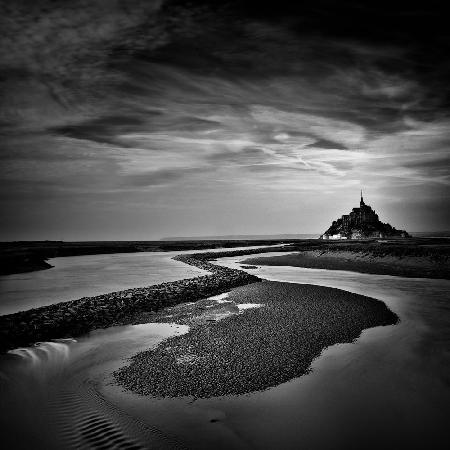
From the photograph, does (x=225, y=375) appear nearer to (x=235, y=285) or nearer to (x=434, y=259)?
(x=235, y=285)

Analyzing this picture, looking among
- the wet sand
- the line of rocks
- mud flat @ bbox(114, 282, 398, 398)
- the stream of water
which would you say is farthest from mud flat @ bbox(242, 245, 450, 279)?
the stream of water

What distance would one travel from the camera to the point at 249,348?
11375mm

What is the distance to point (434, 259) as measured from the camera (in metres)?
37.7

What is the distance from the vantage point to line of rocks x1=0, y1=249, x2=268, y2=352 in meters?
13.2

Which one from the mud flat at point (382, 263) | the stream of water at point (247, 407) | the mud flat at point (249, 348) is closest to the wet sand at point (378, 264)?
the mud flat at point (382, 263)

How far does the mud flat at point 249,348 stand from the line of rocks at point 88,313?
3.95 m

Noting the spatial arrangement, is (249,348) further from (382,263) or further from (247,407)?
(382,263)

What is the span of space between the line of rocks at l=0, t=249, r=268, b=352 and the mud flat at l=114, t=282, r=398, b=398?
3.95m

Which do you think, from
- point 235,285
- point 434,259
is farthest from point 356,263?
point 235,285

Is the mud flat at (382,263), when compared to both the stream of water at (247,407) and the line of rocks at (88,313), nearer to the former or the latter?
the line of rocks at (88,313)

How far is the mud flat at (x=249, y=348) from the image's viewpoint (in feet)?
29.5

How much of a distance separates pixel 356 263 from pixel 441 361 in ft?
120

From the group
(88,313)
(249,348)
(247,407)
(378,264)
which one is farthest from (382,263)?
(247,407)

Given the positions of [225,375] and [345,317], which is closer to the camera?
[225,375]
